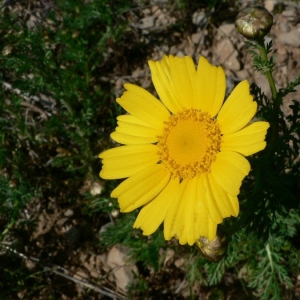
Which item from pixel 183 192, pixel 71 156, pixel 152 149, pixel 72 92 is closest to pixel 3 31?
pixel 72 92

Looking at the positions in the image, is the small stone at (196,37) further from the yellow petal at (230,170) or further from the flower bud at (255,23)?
the yellow petal at (230,170)

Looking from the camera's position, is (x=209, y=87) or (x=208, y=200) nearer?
(x=208, y=200)


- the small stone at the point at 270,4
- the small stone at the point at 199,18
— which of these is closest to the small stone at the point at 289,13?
the small stone at the point at 270,4

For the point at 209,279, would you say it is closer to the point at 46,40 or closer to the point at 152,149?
the point at 152,149

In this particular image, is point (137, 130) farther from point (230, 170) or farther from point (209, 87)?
point (230, 170)

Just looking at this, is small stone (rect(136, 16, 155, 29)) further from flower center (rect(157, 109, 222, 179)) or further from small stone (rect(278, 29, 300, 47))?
flower center (rect(157, 109, 222, 179))

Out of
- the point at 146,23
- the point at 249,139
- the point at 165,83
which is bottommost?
the point at 249,139

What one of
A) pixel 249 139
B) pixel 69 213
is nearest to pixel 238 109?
pixel 249 139
